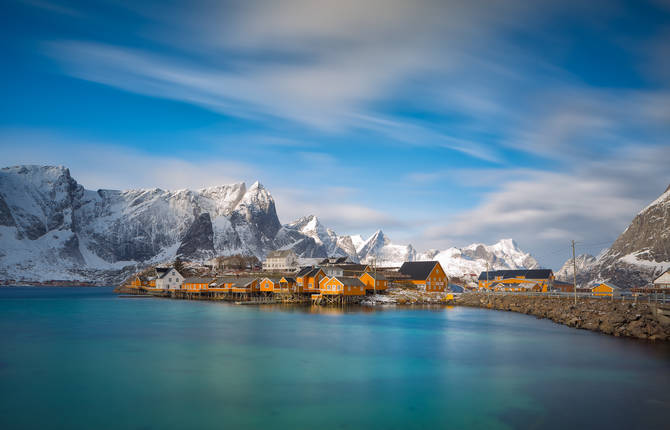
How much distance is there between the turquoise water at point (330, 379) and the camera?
602 inches

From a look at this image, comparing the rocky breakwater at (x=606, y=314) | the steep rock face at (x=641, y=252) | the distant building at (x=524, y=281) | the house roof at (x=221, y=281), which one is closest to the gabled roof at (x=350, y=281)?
the rocky breakwater at (x=606, y=314)

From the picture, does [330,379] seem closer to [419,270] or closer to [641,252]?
[419,270]

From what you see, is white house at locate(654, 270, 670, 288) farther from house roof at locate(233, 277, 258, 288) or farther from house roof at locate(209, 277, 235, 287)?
house roof at locate(209, 277, 235, 287)

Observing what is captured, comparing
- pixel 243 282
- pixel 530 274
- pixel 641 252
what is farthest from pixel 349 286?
pixel 641 252

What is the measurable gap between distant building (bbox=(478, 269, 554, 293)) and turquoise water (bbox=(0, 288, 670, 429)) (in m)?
51.9

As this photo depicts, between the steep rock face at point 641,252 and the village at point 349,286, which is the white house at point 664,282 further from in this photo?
the steep rock face at point 641,252

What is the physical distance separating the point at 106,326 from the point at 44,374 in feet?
69.8

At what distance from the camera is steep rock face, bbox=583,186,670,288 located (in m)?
104

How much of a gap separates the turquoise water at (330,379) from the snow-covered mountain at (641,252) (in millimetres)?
86363

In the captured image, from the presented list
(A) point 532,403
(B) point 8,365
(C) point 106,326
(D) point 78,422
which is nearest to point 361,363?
(A) point 532,403

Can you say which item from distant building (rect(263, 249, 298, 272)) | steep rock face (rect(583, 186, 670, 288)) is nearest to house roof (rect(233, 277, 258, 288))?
distant building (rect(263, 249, 298, 272))

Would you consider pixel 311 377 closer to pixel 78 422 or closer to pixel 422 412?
pixel 422 412

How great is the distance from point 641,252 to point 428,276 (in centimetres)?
6753

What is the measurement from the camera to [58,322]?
44.8 metres
